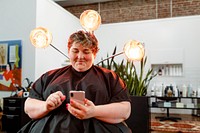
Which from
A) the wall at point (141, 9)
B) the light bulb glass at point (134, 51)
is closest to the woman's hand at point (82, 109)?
the light bulb glass at point (134, 51)

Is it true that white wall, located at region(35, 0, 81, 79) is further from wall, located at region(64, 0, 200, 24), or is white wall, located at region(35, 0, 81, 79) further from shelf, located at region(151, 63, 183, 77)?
shelf, located at region(151, 63, 183, 77)

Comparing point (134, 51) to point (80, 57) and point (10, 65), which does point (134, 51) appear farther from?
point (10, 65)

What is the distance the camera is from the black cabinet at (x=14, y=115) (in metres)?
3.18

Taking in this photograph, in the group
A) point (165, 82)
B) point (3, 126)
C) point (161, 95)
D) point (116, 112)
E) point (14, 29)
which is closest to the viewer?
point (116, 112)

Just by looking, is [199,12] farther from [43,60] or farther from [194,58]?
[43,60]

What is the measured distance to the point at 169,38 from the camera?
5562 mm

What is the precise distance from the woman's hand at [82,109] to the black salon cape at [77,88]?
0.25 ft

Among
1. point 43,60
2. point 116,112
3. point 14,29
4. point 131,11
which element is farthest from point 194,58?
point 116,112

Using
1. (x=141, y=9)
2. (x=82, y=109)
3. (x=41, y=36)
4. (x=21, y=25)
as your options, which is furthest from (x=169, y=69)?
(x=82, y=109)

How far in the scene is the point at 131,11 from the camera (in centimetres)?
635

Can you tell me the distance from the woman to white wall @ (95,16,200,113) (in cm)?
470

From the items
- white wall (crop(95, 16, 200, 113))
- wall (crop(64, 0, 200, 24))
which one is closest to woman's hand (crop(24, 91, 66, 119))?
white wall (crop(95, 16, 200, 113))

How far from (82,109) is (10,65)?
3.57m

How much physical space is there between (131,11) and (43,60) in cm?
353
